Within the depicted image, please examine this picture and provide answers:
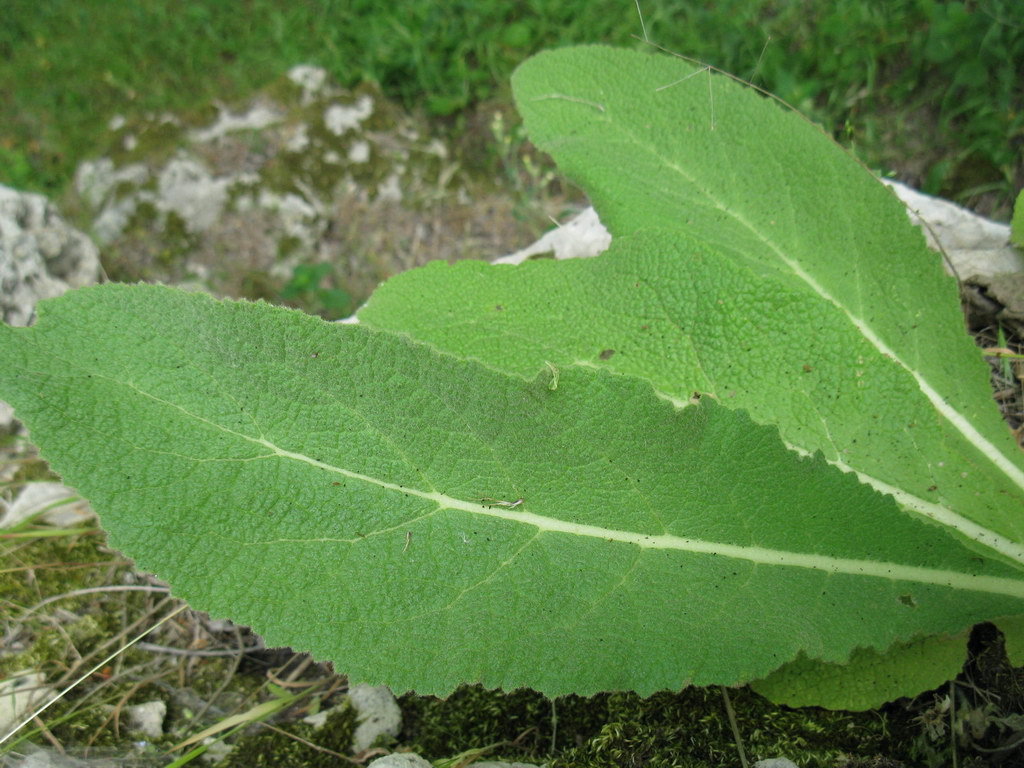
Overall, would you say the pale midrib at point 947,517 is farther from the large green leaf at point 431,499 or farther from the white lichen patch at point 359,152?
the white lichen patch at point 359,152

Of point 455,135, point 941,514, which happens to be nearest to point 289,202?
point 455,135

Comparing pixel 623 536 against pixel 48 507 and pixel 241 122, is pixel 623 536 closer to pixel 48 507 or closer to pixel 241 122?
pixel 48 507

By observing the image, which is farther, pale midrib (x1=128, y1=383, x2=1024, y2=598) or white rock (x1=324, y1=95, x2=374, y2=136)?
white rock (x1=324, y1=95, x2=374, y2=136)

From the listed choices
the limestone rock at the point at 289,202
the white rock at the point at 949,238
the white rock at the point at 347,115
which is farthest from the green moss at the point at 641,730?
the white rock at the point at 347,115

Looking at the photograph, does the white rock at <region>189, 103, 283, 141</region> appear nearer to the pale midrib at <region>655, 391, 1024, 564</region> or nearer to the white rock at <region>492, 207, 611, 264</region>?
the white rock at <region>492, 207, 611, 264</region>

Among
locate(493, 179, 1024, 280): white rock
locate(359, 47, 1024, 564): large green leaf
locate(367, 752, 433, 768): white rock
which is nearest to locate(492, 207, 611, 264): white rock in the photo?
locate(493, 179, 1024, 280): white rock

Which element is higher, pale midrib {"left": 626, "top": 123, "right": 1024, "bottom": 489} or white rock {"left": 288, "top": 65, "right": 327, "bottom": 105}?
white rock {"left": 288, "top": 65, "right": 327, "bottom": 105}
